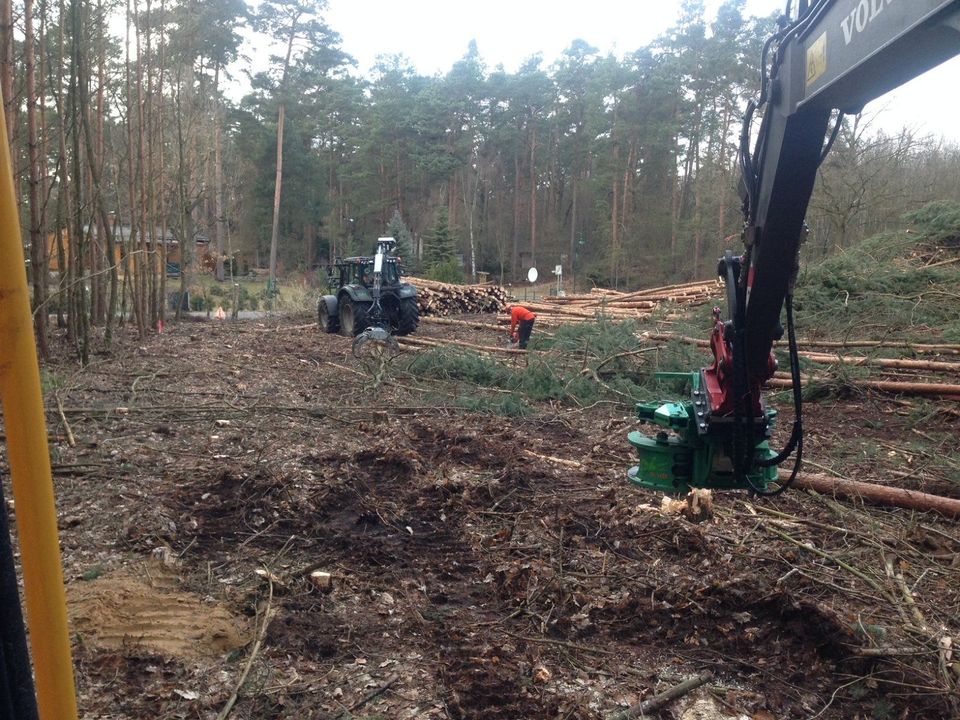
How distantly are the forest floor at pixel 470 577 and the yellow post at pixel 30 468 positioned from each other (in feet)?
8.15

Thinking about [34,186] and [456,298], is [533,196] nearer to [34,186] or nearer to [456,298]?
[456,298]

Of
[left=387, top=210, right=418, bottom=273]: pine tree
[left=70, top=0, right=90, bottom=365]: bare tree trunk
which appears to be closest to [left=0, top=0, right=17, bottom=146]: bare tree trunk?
[left=70, top=0, right=90, bottom=365]: bare tree trunk

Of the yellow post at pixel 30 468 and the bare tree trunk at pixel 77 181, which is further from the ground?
the bare tree trunk at pixel 77 181

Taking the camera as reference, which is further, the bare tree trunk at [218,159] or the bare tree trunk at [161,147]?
the bare tree trunk at [218,159]

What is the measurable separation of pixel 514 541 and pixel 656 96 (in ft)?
103

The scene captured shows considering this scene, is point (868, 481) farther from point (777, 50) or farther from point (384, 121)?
point (384, 121)

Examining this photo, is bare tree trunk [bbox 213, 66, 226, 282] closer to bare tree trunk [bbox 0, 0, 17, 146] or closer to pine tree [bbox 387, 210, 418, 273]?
pine tree [bbox 387, 210, 418, 273]

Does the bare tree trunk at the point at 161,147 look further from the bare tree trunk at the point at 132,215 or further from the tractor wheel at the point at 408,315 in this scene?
the tractor wheel at the point at 408,315

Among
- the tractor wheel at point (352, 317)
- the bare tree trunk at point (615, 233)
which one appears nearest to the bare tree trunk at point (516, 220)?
the bare tree trunk at point (615, 233)

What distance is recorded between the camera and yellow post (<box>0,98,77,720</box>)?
952 mm

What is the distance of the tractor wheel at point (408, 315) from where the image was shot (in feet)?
52.7

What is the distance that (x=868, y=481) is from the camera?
21.8 ft

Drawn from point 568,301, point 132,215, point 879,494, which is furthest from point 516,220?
point 879,494

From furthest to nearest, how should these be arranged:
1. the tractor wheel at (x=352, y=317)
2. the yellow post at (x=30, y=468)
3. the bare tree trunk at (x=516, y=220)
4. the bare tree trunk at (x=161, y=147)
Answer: the bare tree trunk at (x=516, y=220), the tractor wheel at (x=352, y=317), the bare tree trunk at (x=161, y=147), the yellow post at (x=30, y=468)
